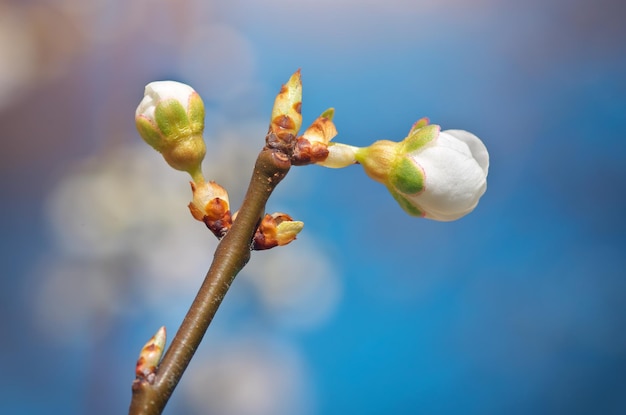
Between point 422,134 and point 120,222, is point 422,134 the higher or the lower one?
the lower one

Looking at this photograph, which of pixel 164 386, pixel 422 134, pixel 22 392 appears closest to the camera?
pixel 164 386

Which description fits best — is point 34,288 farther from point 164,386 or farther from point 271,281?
point 164,386

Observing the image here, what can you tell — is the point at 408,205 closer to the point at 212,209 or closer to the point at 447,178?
the point at 447,178

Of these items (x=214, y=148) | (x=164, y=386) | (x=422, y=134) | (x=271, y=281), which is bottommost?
(x=164, y=386)

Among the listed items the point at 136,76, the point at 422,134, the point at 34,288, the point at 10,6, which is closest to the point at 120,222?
the point at 34,288

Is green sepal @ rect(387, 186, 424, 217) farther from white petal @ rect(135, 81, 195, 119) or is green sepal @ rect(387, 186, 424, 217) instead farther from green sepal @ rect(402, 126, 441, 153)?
white petal @ rect(135, 81, 195, 119)

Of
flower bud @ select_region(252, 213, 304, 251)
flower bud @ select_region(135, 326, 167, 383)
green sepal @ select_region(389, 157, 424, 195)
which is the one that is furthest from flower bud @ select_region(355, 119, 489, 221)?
flower bud @ select_region(135, 326, 167, 383)

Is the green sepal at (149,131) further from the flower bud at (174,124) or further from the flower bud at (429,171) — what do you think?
the flower bud at (429,171)
